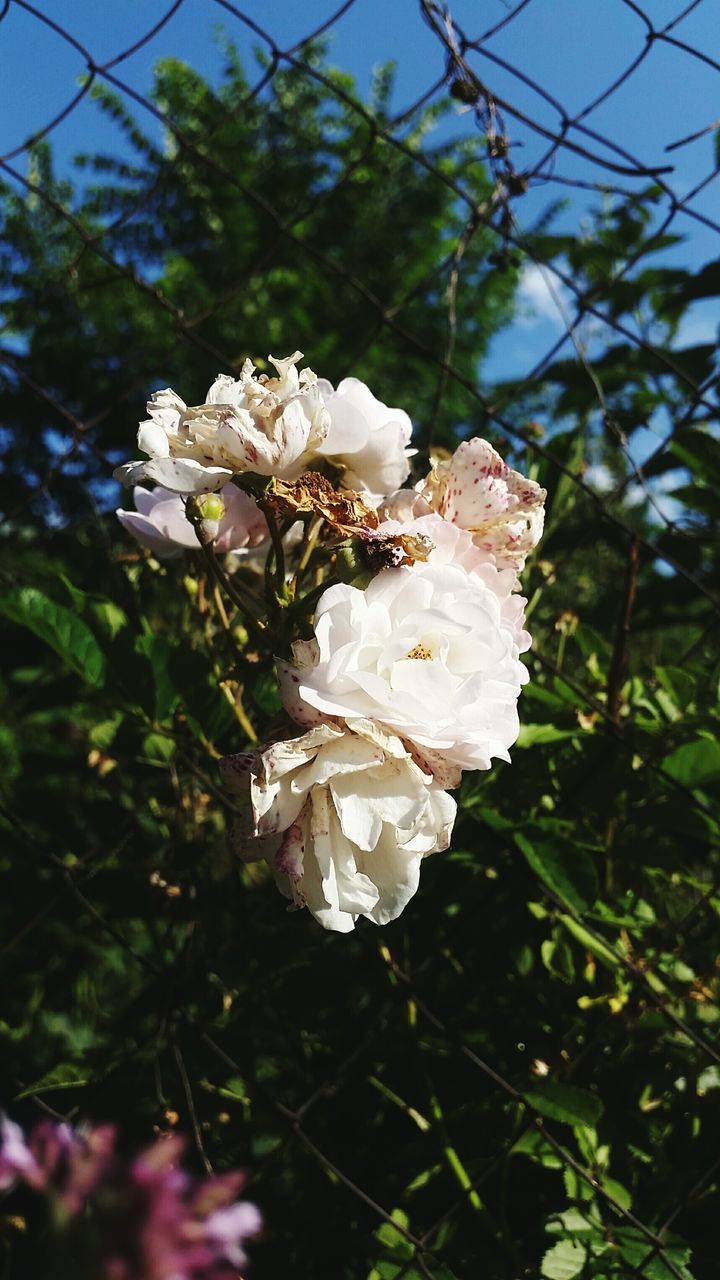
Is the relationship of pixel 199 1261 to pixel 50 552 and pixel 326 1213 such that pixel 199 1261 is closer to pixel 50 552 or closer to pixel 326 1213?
pixel 326 1213

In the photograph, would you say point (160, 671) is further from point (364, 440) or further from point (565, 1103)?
point (565, 1103)

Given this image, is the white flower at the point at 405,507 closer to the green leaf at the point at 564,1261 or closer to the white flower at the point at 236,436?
the white flower at the point at 236,436

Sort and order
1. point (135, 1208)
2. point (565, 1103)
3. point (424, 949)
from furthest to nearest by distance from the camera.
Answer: point (424, 949) → point (565, 1103) → point (135, 1208)

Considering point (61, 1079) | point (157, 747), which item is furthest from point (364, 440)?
point (61, 1079)

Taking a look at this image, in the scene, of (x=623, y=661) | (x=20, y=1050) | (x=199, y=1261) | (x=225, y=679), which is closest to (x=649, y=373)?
(x=623, y=661)

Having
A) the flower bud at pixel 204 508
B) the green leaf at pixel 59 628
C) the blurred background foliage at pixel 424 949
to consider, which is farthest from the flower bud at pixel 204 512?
the green leaf at pixel 59 628
